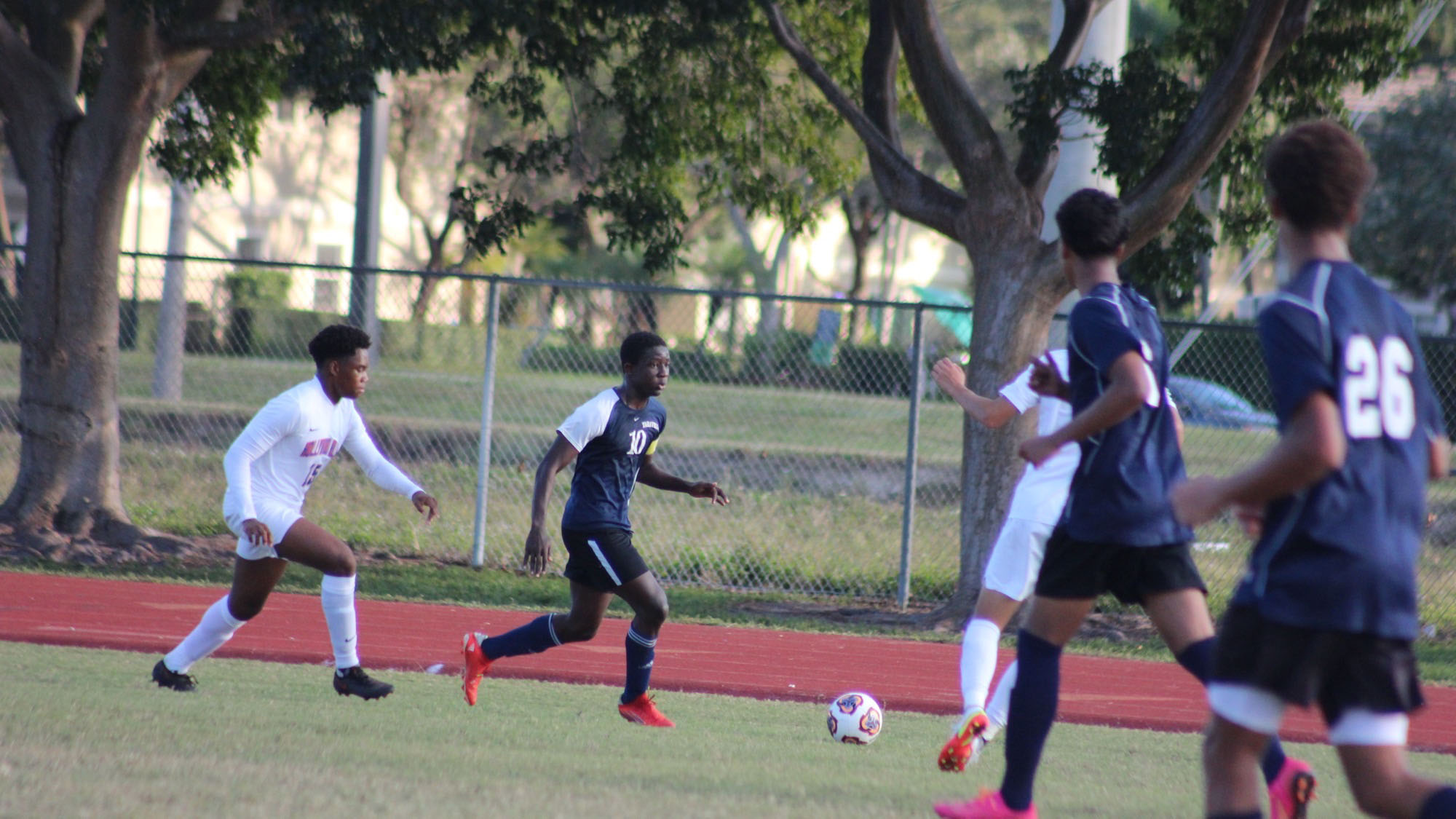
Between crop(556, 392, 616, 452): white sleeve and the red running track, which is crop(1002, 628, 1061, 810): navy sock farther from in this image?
the red running track

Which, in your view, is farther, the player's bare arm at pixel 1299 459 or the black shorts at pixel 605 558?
the black shorts at pixel 605 558

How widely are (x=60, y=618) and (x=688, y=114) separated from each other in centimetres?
Result: 637

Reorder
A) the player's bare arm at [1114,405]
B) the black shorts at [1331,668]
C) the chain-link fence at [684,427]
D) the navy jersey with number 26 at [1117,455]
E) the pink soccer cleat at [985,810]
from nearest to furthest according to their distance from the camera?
the black shorts at [1331,668], the player's bare arm at [1114,405], the navy jersey with number 26 at [1117,455], the pink soccer cleat at [985,810], the chain-link fence at [684,427]

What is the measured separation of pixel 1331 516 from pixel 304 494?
4669mm

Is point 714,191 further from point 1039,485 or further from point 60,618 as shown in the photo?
point 1039,485

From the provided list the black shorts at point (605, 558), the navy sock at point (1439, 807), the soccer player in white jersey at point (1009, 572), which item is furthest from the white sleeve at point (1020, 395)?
the navy sock at point (1439, 807)

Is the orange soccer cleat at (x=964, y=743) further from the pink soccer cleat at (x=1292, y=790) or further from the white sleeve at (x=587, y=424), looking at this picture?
the white sleeve at (x=587, y=424)

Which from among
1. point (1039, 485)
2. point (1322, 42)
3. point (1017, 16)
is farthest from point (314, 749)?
point (1017, 16)

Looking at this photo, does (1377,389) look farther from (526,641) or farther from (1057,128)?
(1057,128)

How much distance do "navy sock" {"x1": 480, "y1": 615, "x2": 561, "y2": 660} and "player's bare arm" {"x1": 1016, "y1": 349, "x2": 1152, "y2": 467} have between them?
3.12 meters

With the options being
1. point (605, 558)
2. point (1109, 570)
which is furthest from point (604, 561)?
point (1109, 570)

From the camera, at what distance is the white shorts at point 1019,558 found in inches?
228

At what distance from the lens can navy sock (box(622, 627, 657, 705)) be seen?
21.3ft

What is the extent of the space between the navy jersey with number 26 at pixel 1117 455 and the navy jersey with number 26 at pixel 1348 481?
1.12 metres
